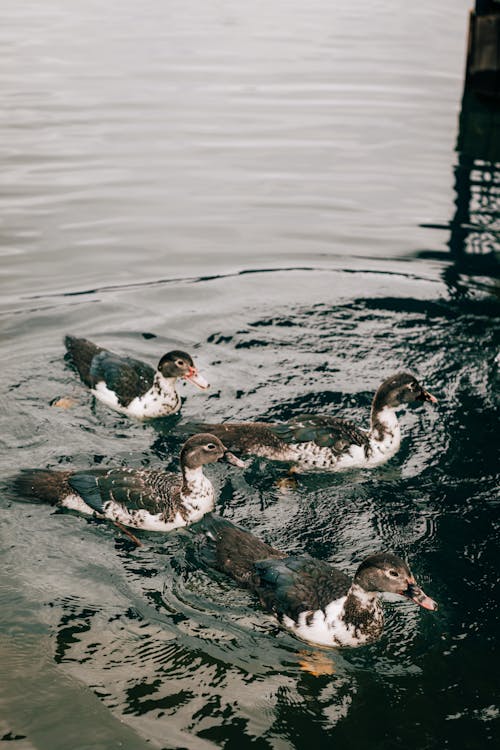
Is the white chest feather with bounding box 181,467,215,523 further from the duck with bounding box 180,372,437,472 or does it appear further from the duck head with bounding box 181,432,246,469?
the duck with bounding box 180,372,437,472

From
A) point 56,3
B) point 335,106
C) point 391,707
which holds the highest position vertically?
point 56,3

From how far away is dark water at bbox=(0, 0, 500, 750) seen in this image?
6184 millimetres

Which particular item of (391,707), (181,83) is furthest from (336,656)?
(181,83)

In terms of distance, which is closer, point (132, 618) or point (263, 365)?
point (132, 618)

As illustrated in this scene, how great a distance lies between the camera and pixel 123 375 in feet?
30.6

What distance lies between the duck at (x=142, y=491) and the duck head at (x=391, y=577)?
1783mm

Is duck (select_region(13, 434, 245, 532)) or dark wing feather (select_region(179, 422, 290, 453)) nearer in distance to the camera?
duck (select_region(13, 434, 245, 532))

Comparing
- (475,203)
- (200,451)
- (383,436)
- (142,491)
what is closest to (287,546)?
(200,451)

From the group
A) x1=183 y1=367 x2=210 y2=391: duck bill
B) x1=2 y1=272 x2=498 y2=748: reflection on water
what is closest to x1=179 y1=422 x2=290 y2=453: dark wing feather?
x1=2 y1=272 x2=498 y2=748: reflection on water

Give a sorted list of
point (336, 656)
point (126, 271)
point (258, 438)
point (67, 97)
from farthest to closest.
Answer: point (67, 97) → point (126, 271) → point (258, 438) → point (336, 656)

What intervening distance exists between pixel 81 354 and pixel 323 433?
2.97 meters

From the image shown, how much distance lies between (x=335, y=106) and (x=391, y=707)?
54.5ft

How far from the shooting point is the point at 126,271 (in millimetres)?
12906

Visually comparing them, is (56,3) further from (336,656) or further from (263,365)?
(336,656)
